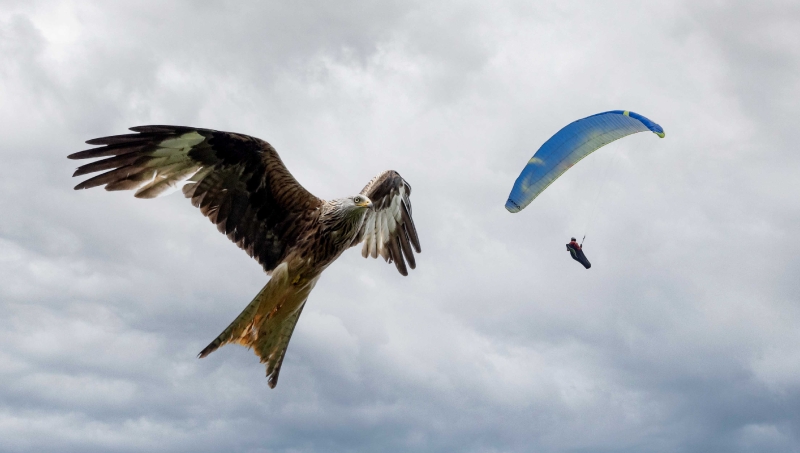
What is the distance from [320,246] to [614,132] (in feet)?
41.7

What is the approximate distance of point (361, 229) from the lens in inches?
650

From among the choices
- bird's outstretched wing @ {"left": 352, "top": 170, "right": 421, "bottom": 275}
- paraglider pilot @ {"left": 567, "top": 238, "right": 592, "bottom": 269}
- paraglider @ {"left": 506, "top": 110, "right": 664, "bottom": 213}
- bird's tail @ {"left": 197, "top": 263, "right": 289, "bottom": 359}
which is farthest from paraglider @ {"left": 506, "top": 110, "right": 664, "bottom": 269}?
bird's tail @ {"left": 197, "top": 263, "right": 289, "bottom": 359}

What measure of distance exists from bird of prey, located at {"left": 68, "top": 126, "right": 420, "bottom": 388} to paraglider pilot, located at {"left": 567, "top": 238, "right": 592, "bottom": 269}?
1263 centimetres

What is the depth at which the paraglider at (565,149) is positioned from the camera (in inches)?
1009

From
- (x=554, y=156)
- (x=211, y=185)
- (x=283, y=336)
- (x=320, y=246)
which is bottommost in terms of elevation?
(x=283, y=336)

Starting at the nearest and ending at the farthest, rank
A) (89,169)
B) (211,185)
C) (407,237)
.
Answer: (89,169), (211,185), (407,237)

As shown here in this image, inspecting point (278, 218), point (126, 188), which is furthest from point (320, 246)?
point (126, 188)

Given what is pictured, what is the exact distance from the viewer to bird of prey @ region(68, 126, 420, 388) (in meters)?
15.4

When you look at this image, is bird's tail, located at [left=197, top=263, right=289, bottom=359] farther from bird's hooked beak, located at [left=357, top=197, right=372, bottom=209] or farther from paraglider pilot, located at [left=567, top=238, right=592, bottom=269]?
paraglider pilot, located at [left=567, top=238, right=592, bottom=269]

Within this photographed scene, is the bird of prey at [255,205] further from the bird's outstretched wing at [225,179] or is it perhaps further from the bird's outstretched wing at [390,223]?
the bird's outstretched wing at [390,223]

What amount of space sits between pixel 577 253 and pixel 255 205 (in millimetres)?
13679

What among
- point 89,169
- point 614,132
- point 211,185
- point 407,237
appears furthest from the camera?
point 614,132

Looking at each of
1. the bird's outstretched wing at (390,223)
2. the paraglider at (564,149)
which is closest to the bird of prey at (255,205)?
the bird's outstretched wing at (390,223)

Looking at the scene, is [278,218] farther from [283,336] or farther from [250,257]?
[283,336]
